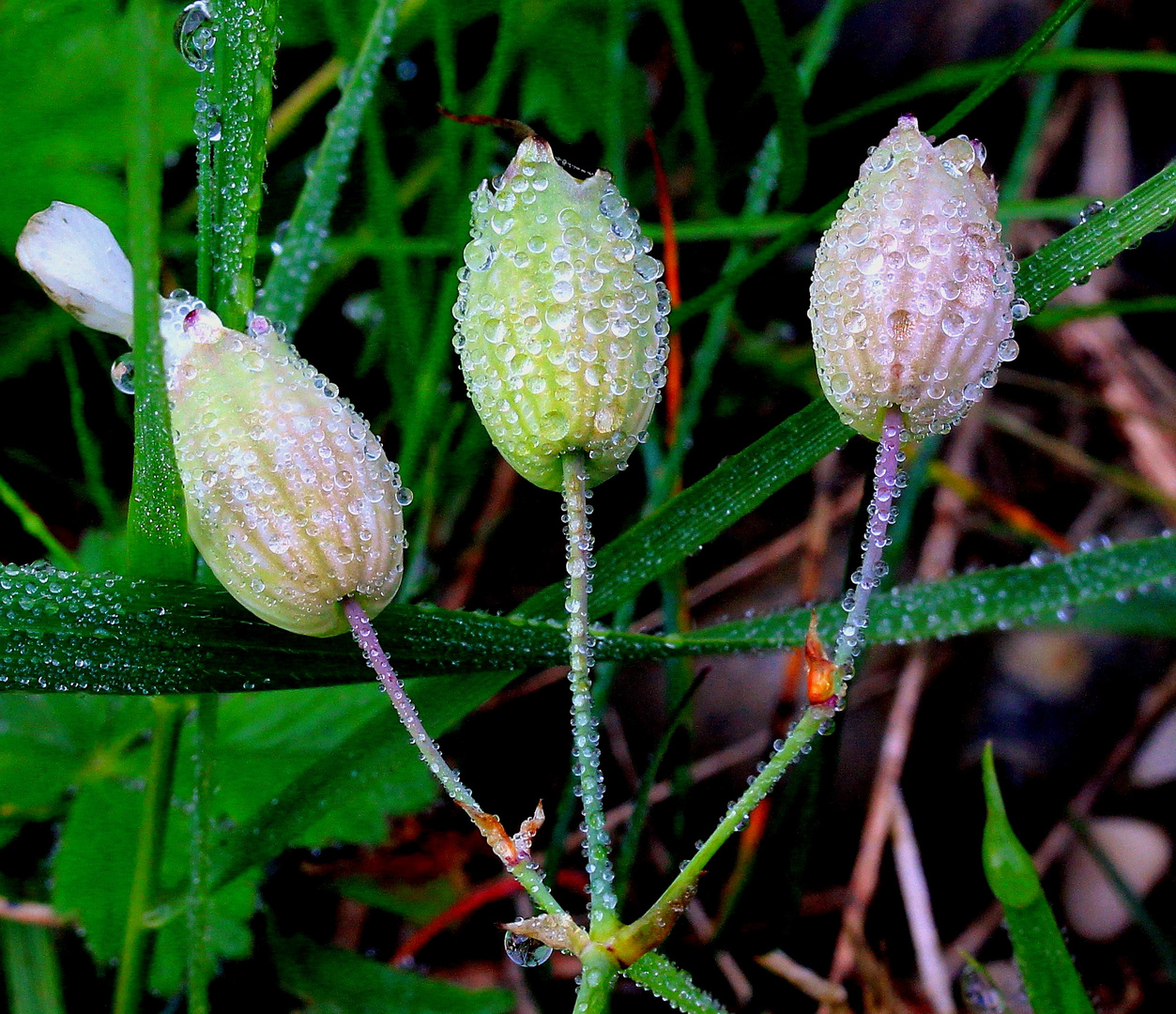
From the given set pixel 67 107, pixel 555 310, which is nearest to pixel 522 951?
pixel 555 310

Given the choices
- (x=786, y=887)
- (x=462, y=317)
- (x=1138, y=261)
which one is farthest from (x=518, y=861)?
(x=1138, y=261)

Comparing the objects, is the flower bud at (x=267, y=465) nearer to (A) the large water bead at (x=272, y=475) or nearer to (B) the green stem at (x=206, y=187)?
(A) the large water bead at (x=272, y=475)

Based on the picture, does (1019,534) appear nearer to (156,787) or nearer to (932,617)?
(932,617)

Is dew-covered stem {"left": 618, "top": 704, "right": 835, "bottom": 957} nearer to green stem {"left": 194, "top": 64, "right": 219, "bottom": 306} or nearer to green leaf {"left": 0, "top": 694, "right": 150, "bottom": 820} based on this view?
green stem {"left": 194, "top": 64, "right": 219, "bottom": 306}

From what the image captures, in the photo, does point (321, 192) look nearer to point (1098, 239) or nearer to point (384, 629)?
point (384, 629)

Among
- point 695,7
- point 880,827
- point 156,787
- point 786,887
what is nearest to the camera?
point 156,787

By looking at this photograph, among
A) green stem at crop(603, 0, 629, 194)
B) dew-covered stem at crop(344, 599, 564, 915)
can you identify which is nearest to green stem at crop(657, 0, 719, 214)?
green stem at crop(603, 0, 629, 194)

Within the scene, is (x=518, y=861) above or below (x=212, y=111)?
below
